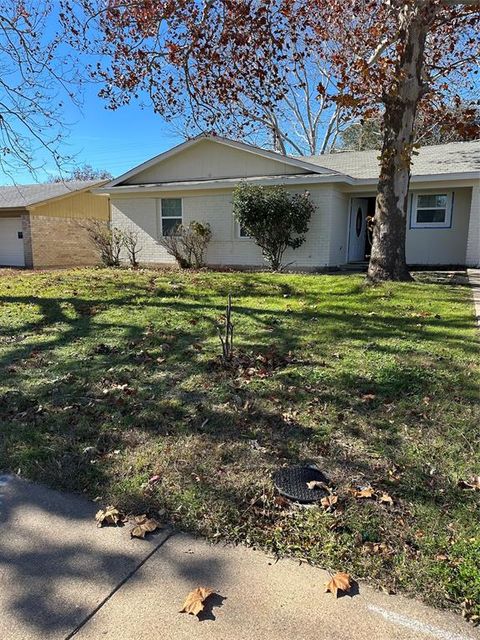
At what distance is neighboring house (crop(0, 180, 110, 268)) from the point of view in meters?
21.5

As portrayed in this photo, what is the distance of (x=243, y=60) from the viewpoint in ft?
38.9

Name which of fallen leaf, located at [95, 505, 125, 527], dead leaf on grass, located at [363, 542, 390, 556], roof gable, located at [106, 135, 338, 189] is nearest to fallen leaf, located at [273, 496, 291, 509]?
dead leaf on grass, located at [363, 542, 390, 556]

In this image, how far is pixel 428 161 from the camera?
15156mm

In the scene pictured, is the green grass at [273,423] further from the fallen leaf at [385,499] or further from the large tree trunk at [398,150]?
the large tree trunk at [398,150]

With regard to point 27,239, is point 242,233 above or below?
above

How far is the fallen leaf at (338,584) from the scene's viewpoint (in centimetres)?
214

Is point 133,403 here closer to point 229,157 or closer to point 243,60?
point 243,60

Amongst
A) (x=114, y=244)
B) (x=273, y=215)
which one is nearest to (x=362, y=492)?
(x=273, y=215)

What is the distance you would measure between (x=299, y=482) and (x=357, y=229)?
48.9 ft

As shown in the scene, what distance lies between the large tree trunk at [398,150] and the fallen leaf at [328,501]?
25.1ft

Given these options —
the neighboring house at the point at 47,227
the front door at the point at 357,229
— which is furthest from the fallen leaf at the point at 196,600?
the neighboring house at the point at 47,227

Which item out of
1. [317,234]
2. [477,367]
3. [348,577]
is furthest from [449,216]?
[348,577]

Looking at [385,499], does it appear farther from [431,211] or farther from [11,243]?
[11,243]

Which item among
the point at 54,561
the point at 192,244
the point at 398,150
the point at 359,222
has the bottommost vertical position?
the point at 54,561
